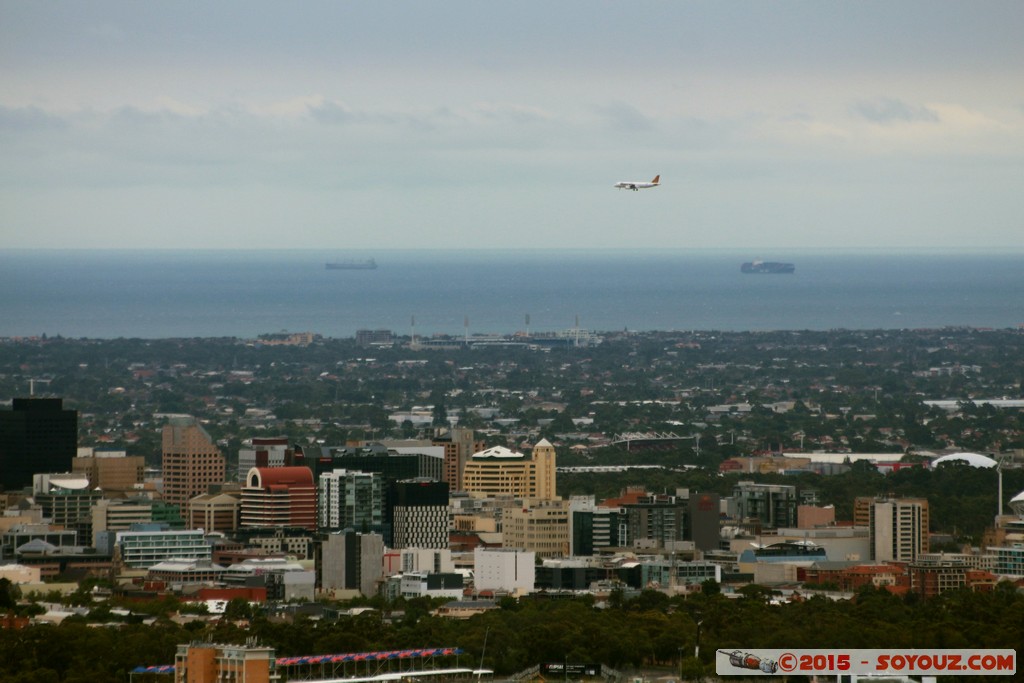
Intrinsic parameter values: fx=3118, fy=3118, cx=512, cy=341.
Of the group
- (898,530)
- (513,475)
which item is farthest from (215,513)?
(898,530)

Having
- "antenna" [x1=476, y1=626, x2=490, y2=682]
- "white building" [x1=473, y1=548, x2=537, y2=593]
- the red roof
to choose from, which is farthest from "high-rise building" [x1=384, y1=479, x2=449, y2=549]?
"antenna" [x1=476, y1=626, x2=490, y2=682]

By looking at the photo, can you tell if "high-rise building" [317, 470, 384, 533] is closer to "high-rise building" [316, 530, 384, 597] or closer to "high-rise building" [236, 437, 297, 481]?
"high-rise building" [236, 437, 297, 481]

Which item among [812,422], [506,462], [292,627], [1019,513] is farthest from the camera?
[812,422]

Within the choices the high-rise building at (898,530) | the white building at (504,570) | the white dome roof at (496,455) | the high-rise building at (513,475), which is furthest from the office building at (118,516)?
the high-rise building at (898,530)

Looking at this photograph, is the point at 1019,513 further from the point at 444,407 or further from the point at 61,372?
the point at 61,372

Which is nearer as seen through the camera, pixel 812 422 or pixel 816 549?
pixel 816 549

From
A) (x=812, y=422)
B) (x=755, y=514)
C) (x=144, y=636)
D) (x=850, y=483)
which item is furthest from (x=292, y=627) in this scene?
(x=812, y=422)

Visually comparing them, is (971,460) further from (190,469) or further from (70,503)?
(70,503)
